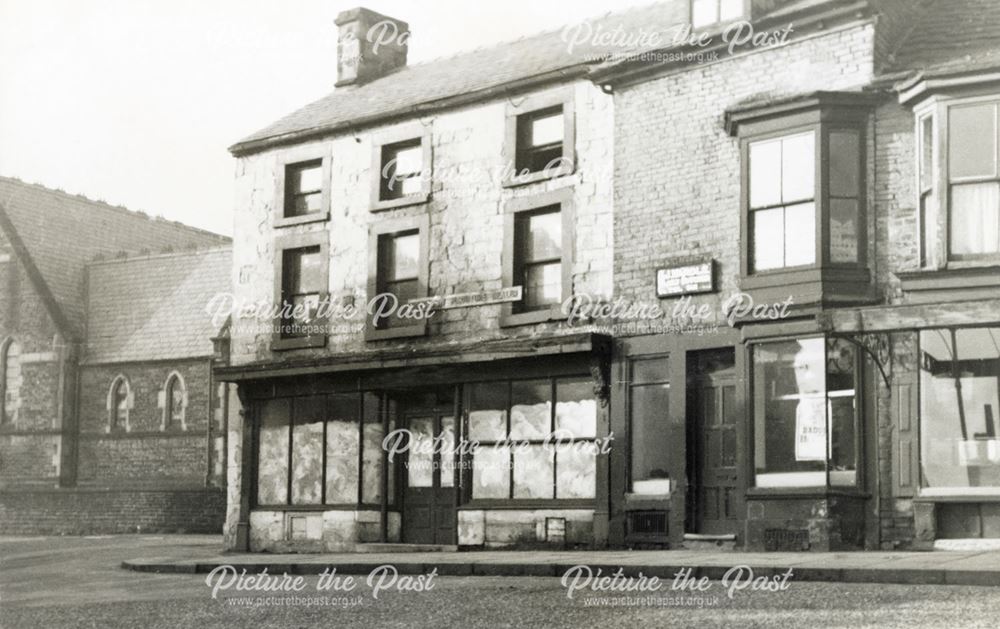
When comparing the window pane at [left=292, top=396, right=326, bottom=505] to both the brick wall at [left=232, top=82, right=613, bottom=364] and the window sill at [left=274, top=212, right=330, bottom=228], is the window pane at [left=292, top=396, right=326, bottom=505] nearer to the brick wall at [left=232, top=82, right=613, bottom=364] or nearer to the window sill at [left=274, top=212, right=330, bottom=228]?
the brick wall at [left=232, top=82, right=613, bottom=364]

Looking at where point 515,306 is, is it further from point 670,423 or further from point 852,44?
point 852,44

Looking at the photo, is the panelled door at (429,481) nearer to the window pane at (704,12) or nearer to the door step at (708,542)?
the door step at (708,542)

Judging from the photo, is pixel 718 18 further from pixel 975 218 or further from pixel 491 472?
pixel 491 472

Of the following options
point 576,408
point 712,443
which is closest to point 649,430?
point 712,443

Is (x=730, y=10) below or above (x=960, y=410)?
above

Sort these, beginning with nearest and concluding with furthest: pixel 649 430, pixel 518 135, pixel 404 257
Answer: pixel 649 430 < pixel 518 135 < pixel 404 257

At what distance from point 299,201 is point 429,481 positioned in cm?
602

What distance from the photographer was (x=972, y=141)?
56.5ft

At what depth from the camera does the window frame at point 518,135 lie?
21.6 metres

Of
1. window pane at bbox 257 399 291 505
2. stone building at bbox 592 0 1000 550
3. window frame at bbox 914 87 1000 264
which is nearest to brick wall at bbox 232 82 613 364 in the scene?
stone building at bbox 592 0 1000 550

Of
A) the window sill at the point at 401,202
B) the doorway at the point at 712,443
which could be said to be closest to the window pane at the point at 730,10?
the doorway at the point at 712,443

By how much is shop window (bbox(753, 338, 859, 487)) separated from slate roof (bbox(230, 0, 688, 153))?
5526 millimetres

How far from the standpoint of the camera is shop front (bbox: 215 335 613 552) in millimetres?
20891

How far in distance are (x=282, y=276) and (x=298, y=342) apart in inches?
53.3
